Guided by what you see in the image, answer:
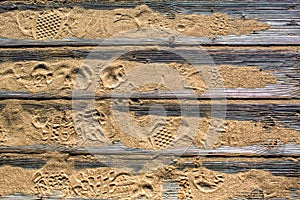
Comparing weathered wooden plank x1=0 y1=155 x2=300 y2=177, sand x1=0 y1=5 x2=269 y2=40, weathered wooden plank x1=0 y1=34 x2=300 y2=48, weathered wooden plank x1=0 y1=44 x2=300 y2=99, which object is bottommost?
weathered wooden plank x1=0 y1=155 x2=300 y2=177

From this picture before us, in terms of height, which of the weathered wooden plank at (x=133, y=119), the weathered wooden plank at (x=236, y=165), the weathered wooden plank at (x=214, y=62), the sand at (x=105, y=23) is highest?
the sand at (x=105, y=23)

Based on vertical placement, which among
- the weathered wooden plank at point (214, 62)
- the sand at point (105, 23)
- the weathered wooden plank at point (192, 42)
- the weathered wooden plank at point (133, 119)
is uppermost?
the sand at point (105, 23)

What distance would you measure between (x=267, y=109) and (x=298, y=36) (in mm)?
282

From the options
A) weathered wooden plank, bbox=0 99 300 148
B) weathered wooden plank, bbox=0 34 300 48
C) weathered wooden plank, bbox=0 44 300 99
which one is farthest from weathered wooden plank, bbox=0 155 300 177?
weathered wooden plank, bbox=0 34 300 48

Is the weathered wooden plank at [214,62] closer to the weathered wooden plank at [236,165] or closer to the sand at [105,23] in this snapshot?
the sand at [105,23]

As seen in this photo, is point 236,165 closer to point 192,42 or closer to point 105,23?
point 192,42

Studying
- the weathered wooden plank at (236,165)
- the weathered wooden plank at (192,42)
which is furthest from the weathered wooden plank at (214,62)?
the weathered wooden plank at (236,165)

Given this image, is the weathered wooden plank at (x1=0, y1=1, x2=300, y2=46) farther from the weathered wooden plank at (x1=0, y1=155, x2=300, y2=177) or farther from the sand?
the weathered wooden plank at (x1=0, y1=155, x2=300, y2=177)

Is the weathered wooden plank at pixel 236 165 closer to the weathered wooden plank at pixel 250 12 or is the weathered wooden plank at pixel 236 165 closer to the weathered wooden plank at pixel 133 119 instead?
the weathered wooden plank at pixel 133 119

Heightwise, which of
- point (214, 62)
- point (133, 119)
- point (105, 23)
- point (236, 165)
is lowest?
point (236, 165)

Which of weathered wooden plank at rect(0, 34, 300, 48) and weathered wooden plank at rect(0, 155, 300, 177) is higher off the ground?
weathered wooden plank at rect(0, 34, 300, 48)

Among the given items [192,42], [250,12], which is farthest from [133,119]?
[250,12]

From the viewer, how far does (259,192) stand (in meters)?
1.24

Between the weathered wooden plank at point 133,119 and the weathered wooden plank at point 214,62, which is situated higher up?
the weathered wooden plank at point 214,62
